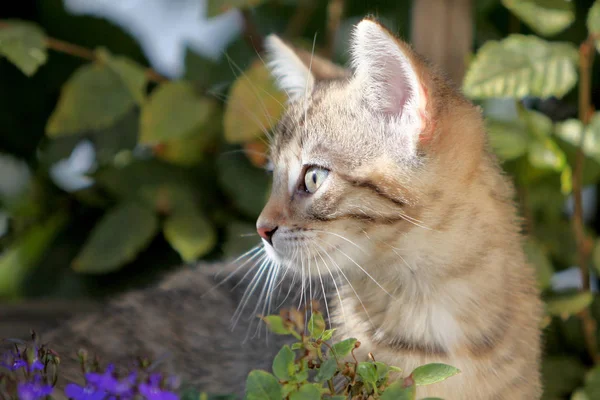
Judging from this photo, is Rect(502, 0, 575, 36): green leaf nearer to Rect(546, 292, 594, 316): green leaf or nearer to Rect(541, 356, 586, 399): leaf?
Rect(546, 292, 594, 316): green leaf

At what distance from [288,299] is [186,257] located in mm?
613

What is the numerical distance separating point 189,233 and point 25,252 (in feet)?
2.96

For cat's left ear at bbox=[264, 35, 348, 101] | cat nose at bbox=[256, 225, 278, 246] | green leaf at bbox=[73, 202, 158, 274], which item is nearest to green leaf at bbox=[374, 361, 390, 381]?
cat nose at bbox=[256, 225, 278, 246]

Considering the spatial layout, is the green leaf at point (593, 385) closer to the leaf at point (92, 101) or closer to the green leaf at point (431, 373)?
the green leaf at point (431, 373)

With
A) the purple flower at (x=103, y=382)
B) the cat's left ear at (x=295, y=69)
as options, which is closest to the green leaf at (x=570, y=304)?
the cat's left ear at (x=295, y=69)

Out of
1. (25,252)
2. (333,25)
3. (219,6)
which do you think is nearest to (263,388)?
(219,6)

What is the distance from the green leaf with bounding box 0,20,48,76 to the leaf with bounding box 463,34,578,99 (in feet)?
3.67

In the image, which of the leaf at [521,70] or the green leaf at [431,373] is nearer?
the green leaf at [431,373]

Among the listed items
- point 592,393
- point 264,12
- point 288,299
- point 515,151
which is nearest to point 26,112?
point 264,12

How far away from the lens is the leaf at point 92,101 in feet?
7.07

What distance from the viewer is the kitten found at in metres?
1.30

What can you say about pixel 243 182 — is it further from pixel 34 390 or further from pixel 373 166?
pixel 34 390

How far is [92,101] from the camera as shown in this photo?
7.11 ft

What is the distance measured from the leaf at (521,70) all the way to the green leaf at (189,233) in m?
0.97
